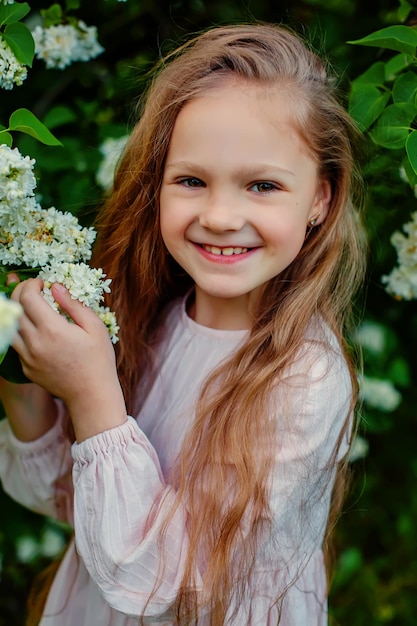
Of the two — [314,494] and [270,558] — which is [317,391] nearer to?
[314,494]

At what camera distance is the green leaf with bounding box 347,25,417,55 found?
143 centimetres

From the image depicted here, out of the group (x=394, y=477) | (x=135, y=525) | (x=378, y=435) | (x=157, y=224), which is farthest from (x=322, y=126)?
(x=394, y=477)

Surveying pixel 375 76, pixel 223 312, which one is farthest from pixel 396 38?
pixel 223 312

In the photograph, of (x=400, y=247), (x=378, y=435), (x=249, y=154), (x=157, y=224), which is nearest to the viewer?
(x=249, y=154)

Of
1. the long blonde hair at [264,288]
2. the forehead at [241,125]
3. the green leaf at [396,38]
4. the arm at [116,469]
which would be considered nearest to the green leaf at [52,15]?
the long blonde hair at [264,288]

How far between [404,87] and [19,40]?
0.74 meters

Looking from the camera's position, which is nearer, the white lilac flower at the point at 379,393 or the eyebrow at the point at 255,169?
the eyebrow at the point at 255,169

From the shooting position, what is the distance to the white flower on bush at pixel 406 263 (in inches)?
69.2

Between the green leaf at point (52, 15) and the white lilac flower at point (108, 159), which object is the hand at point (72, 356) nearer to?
the white lilac flower at point (108, 159)

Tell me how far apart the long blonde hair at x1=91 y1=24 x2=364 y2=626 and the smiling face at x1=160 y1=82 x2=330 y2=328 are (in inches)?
1.9

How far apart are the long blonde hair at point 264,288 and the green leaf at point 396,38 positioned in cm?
11

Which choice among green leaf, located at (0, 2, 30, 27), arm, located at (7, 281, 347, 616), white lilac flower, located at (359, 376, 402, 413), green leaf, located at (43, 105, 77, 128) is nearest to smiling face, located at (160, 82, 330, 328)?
arm, located at (7, 281, 347, 616)

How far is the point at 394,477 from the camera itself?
2.80 meters

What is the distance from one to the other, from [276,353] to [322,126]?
1.40 ft
